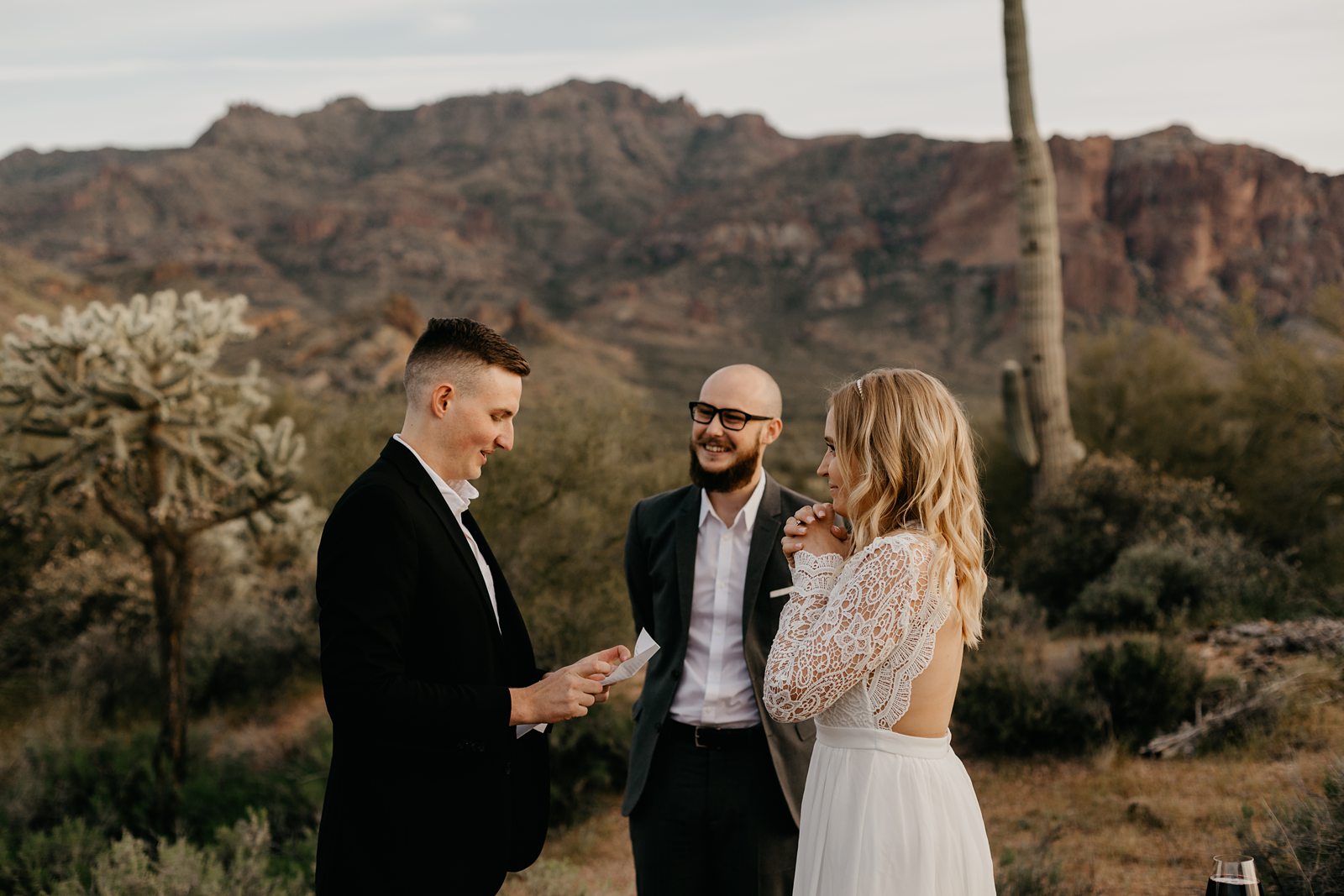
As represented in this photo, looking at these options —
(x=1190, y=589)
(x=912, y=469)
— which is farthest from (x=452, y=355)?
(x=1190, y=589)

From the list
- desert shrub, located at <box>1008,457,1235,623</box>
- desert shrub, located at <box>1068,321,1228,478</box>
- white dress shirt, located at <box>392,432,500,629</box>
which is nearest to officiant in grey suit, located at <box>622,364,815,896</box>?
white dress shirt, located at <box>392,432,500,629</box>

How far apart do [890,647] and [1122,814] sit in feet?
14.5

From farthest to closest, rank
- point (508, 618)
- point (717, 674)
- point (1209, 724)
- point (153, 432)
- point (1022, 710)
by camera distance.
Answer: point (153, 432)
point (1022, 710)
point (1209, 724)
point (717, 674)
point (508, 618)

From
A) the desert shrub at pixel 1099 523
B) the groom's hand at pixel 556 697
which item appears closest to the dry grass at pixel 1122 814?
the groom's hand at pixel 556 697

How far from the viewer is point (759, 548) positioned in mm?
3809

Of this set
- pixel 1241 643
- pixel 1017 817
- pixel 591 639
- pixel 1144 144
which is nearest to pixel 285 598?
pixel 591 639

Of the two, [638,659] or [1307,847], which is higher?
[638,659]

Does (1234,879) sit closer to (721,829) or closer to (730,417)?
(721,829)

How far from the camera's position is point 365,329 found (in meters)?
45.2

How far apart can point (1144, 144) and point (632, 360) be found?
171 ft

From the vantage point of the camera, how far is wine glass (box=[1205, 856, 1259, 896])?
210cm

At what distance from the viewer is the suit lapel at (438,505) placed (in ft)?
8.46

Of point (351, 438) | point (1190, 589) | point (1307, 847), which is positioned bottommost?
point (1307, 847)

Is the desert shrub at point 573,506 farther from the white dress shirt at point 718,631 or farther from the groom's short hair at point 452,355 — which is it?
the groom's short hair at point 452,355
